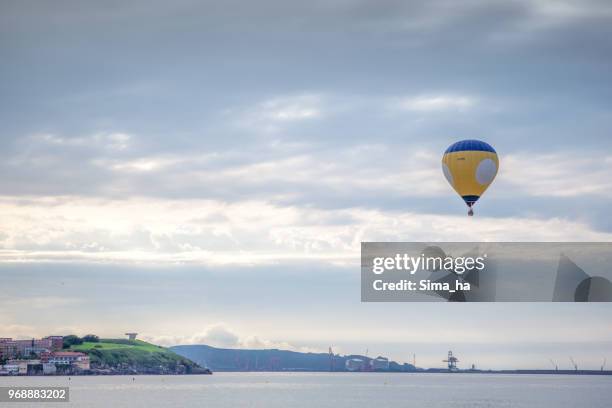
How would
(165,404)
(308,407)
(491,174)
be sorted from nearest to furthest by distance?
(491,174), (308,407), (165,404)

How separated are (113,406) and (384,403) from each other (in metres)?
56.0

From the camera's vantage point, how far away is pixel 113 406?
518ft

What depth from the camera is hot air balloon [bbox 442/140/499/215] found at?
283ft

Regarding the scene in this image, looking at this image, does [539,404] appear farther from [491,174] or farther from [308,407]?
[491,174]

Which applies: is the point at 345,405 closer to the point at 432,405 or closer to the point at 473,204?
the point at 432,405

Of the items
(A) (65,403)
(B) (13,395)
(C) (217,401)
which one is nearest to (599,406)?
(C) (217,401)

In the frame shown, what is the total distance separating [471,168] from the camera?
8606 cm

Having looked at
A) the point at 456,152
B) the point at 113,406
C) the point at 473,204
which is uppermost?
the point at 456,152

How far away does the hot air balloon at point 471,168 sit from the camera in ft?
283

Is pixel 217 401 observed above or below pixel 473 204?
below

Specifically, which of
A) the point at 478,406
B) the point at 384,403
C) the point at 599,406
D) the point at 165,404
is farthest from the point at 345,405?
the point at 599,406

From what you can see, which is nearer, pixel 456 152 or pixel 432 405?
pixel 456 152

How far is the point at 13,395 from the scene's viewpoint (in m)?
177

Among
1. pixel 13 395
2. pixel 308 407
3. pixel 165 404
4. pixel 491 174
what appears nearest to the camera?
pixel 491 174
